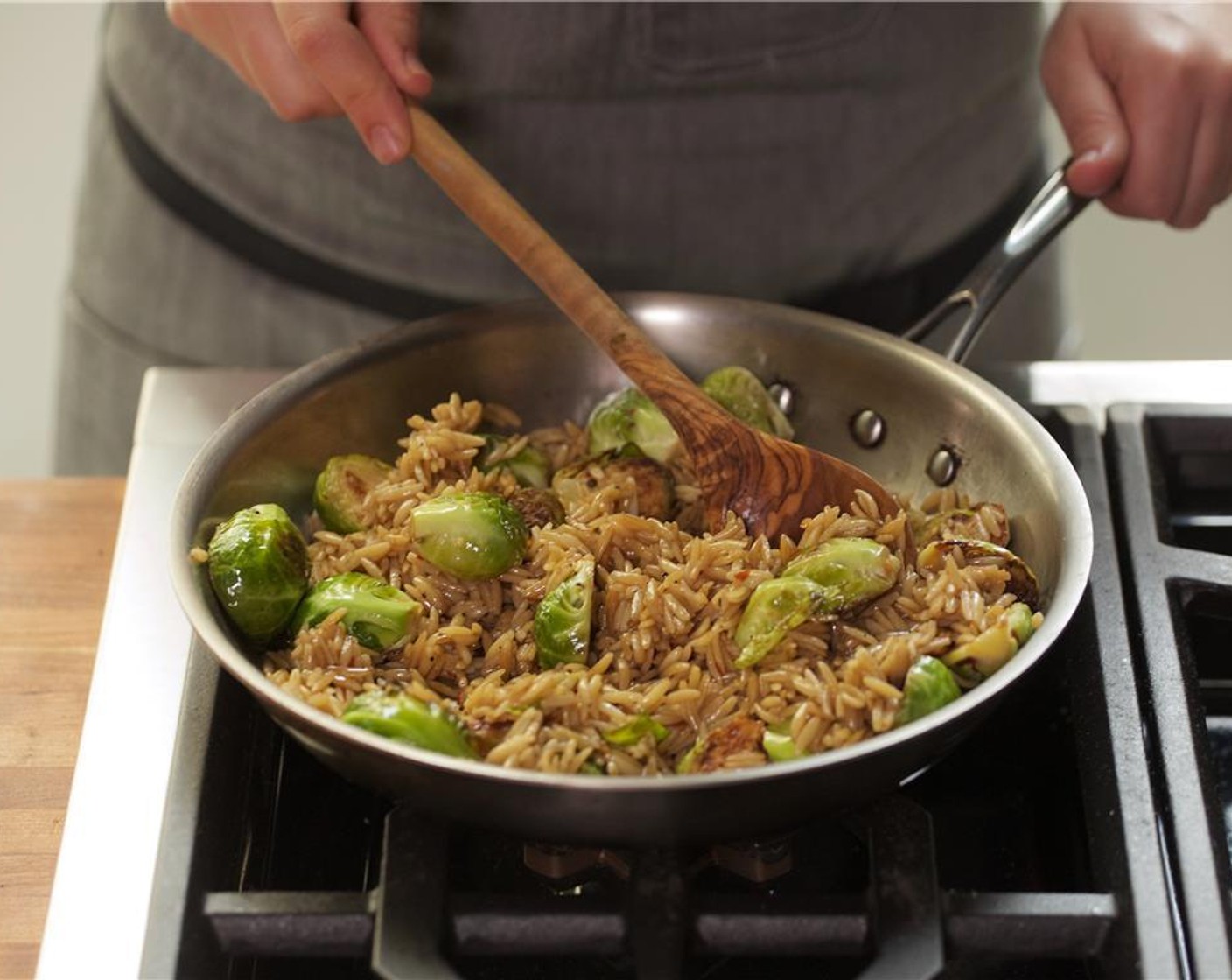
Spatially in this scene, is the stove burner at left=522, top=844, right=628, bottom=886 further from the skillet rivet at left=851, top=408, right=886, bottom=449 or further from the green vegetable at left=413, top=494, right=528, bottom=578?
the skillet rivet at left=851, top=408, right=886, bottom=449

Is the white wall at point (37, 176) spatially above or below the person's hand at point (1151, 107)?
above

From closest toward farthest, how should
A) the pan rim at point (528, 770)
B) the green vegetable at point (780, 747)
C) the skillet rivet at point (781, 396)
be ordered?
the pan rim at point (528, 770), the green vegetable at point (780, 747), the skillet rivet at point (781, 396)

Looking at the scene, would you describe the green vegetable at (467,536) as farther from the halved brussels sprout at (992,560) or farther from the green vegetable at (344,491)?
the halved brussels sprout at (992,560)

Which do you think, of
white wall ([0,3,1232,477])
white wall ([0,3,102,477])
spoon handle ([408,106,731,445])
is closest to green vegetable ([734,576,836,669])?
spoon handle ([408,106,731,445])

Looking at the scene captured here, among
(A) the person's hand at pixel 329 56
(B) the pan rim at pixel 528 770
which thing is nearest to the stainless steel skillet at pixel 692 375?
(B) the pan rim at pixel 528 770

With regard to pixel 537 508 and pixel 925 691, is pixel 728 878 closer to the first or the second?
pixel 925 691

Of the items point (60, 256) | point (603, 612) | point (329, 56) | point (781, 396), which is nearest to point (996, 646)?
point (603, 612)
